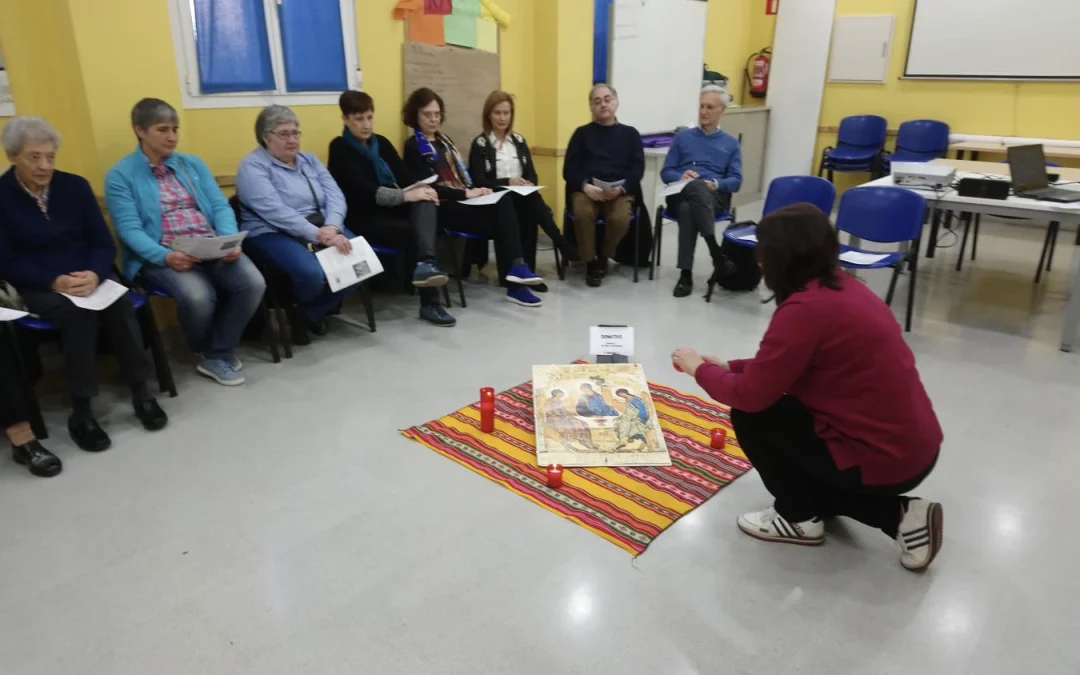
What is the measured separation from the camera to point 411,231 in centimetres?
380

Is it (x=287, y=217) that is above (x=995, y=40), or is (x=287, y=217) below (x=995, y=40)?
below

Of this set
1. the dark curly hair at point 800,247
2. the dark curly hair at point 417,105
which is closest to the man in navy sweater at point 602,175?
the dark curly hair at point 417,105

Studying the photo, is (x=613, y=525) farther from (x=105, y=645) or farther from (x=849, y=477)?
(x=105, y=645)

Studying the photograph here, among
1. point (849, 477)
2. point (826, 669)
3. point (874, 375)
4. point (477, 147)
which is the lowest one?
point (826, 669)

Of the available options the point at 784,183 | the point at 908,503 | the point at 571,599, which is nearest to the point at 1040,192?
the point at 784,183

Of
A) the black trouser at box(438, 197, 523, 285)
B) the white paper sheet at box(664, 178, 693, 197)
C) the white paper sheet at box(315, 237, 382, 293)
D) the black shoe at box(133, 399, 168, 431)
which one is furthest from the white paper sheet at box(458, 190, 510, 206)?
the black shoe at box(133, 399, 168, 431)

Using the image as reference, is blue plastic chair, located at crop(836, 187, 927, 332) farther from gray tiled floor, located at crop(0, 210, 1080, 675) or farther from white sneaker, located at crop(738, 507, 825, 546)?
white sneaker, located at crop(738, 507, 825, 546)

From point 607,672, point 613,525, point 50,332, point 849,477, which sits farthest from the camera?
point 50,332

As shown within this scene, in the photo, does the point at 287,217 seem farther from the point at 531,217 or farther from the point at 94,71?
the point at 531,217

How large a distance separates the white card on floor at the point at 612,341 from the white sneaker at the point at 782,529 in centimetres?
94

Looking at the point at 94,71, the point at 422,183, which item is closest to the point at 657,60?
the point at 422,183

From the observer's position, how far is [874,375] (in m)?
1.72

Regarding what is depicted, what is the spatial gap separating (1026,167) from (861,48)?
3.68 metres

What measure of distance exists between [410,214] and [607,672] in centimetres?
281
